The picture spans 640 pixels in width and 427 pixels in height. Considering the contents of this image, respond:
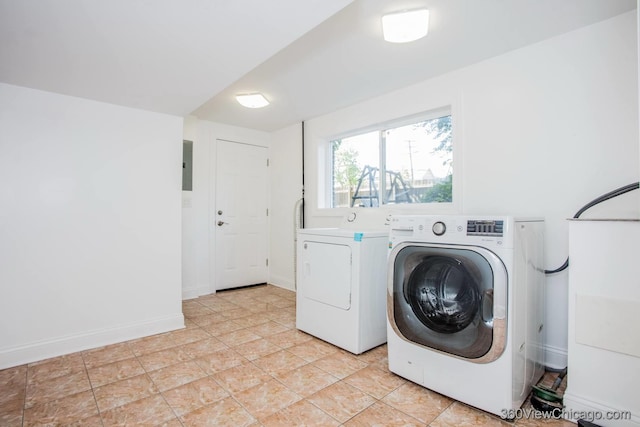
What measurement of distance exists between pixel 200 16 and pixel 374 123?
2080mm

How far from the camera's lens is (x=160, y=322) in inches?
107

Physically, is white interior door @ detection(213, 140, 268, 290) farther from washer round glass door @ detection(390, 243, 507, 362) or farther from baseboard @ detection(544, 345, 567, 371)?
baseboard @ detection(544, 345, 567, 371)

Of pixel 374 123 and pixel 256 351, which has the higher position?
pixel 374 123

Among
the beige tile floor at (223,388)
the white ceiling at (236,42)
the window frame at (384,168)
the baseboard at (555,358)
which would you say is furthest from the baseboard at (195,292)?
the baseboard at (555,358)

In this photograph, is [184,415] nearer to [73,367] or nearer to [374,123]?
[73,367]

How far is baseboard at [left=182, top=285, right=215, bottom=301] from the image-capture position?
377cm

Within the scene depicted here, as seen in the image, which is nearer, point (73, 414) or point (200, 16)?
point (200, 16)

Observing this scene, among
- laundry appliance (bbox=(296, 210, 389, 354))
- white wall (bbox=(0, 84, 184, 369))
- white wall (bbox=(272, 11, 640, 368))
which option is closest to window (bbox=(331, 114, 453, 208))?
white wall (bbox=(272, 11, 640, 368))

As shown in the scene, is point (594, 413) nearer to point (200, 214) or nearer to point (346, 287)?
point (346, 287)

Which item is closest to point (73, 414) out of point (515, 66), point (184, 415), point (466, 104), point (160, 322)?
point (184, 415)

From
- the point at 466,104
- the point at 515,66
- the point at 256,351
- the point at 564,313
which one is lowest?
the point at 256,351

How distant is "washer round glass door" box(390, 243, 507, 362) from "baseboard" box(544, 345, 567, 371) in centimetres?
95

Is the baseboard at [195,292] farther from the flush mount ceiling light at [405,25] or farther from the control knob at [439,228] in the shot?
the flush mount ceiling light at [405,25]

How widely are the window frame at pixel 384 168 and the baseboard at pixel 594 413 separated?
4.59ft
